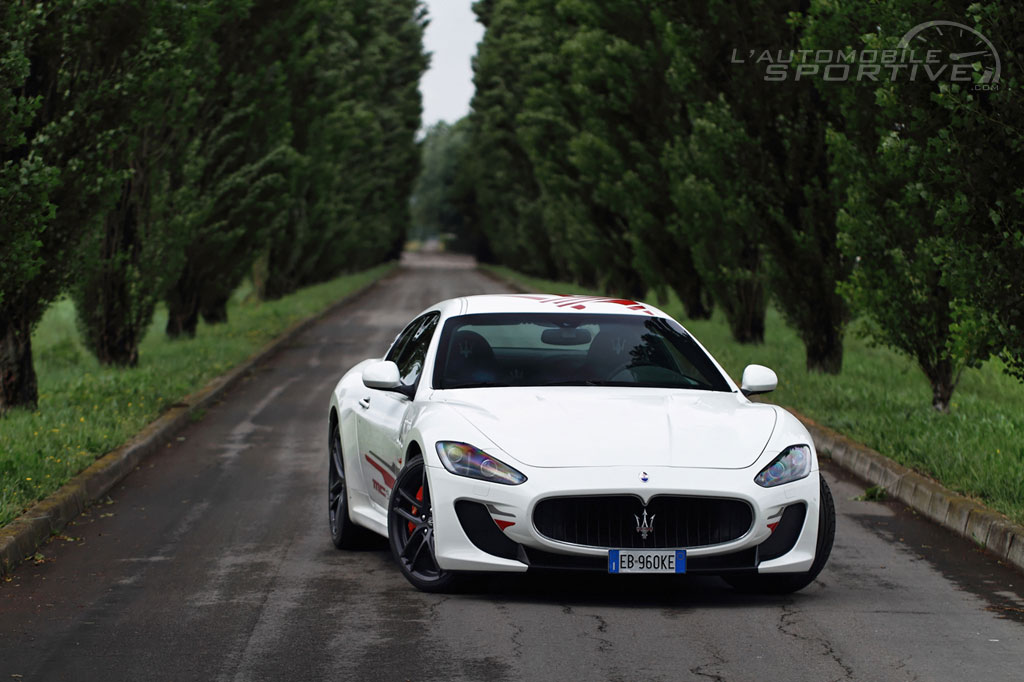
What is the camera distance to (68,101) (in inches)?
579

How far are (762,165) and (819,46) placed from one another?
2.90m

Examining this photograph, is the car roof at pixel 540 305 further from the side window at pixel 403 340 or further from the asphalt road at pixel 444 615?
the asphalt road at pixel 444 615

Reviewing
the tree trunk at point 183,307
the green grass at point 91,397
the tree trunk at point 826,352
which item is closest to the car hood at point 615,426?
the green grass at point 91,397

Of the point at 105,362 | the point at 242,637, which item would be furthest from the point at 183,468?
the point at 105,362

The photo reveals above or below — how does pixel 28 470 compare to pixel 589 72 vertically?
below

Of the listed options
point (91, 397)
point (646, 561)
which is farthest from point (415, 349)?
point (91, 397)

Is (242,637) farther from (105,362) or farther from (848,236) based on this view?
(105,362)

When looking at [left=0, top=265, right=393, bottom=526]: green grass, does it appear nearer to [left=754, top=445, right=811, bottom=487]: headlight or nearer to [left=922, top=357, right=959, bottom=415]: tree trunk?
[left=754, top=445, right=811, bottom=487]: headlight

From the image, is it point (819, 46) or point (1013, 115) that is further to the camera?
point (819, 46)

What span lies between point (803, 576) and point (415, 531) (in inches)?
76.4

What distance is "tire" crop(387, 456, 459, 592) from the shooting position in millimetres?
7203

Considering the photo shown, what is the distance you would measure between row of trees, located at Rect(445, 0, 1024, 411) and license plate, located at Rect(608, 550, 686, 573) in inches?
172

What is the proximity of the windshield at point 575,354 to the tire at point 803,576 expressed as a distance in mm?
1062

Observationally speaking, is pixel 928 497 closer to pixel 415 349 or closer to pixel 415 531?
pixel 415 349
